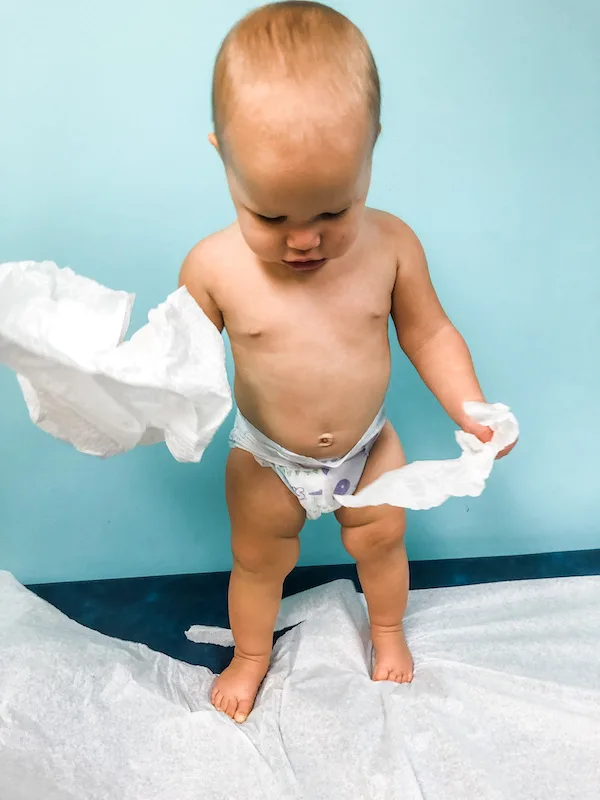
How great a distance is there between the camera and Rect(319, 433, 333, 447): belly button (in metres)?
0.70

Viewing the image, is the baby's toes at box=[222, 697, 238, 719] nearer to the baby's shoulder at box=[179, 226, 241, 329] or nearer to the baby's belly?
the baby's belly

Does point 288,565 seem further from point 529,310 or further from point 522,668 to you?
point 529,310

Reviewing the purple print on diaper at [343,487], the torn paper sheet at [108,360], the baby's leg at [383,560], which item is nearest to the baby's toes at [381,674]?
the baby's leg at [383,560]

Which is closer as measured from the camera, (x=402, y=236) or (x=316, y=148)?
(x=316, y=148)

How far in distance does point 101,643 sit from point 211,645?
0.14 m

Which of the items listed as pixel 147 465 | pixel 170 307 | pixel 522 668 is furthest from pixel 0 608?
pixel 522 668

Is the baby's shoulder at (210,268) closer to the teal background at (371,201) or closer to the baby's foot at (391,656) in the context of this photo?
the teal background at (371,201)

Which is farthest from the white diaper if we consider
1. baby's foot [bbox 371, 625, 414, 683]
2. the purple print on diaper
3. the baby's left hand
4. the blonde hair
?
the blonde hair

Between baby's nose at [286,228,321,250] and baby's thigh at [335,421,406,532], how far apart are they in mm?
276

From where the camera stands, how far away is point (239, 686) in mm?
798

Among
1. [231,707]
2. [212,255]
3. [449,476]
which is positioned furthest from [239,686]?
[212,255]

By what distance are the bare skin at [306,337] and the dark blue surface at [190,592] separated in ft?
0.43

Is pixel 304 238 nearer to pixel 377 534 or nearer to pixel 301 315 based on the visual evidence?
pixel 301 315

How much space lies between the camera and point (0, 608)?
2.86ft
